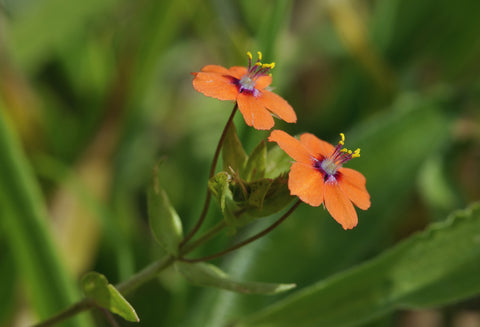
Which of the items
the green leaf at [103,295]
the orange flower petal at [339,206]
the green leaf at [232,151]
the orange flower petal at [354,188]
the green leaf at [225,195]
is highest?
the green leaf at [232,151]

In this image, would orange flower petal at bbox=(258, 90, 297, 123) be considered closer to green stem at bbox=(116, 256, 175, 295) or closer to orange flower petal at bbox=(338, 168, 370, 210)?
orange flower petal at bbox=(338, 168, 370, 210)

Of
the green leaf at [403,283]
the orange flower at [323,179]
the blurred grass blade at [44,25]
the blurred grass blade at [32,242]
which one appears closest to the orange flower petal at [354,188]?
the orange flower at [323,179]

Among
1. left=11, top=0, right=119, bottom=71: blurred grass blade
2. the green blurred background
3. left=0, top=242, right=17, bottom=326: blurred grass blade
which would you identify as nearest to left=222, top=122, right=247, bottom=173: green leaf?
the green blurred background

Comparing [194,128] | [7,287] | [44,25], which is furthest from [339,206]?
[44,25]

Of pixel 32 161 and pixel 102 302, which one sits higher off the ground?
pixel 32 161

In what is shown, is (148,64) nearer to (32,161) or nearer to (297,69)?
(32,161)

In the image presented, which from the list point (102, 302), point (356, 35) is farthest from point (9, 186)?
point (356, 35)

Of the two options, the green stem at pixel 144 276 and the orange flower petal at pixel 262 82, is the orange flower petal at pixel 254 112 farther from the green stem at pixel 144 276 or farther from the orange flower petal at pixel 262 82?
the green stem at pixel 144 276

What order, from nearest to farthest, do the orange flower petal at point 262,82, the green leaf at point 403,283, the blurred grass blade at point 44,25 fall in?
1. the orange flower petal at point 262,82
2. the green leaf at point 403,283
3. the blurred grass blade at point 44,25
